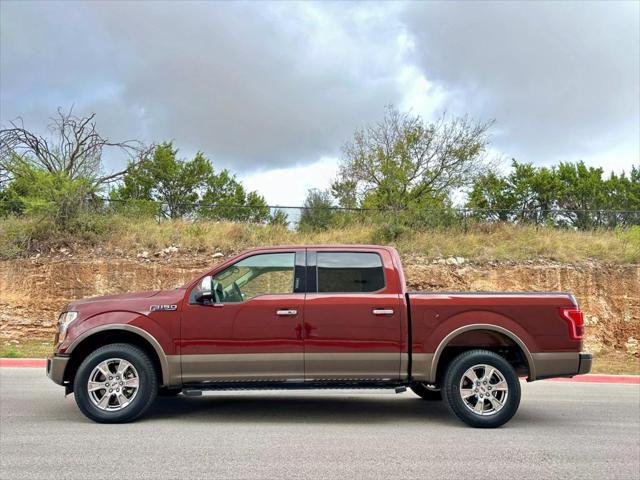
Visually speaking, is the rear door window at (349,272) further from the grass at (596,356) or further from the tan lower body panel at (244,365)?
the grass at (596,356)

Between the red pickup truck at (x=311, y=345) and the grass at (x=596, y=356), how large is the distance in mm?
6989

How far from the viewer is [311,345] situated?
6.16 metres

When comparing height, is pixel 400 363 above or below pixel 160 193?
below

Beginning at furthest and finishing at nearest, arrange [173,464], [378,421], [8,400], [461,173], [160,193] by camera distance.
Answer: [160,193] < [461,173] < [8,400] < [378,421] < [173,464]

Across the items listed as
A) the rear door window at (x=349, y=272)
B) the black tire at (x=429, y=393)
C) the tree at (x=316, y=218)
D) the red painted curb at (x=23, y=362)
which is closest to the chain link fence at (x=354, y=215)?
the tree at (x=316, y=218)

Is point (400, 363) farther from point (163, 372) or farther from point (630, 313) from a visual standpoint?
point (630, 313)

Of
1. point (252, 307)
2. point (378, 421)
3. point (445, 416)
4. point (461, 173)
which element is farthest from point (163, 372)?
point (461, 173)

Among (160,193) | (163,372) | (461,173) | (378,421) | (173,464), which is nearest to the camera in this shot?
(173,464)

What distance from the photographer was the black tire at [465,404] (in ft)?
20.0

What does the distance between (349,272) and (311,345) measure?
97 cm

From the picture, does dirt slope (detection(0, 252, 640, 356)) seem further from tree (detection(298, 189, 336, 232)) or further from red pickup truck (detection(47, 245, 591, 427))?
red pickup truck (detection(47, 245, 591, 427))

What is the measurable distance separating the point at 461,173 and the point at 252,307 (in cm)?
2095

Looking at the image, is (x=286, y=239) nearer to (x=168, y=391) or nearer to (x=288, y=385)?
(x=168, y=391)

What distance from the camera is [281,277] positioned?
6500 mm
